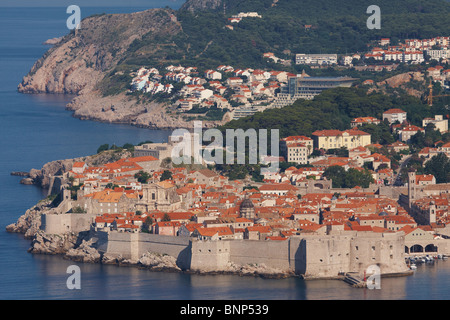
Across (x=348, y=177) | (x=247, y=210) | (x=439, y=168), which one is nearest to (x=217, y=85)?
(x=439, y=168)

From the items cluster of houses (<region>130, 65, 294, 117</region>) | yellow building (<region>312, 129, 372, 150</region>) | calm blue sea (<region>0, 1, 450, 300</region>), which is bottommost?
calm blue sea (<region>0, 1, 450, 300</region>)

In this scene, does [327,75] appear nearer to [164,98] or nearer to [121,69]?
[164,98]

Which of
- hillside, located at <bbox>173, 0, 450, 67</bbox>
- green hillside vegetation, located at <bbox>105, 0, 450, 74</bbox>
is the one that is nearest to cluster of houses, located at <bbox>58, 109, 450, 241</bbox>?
green hillside vegetation, located at <bbox>105, 0, 450, 74</bbox>

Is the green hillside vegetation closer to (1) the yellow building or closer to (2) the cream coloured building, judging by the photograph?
(2) the cream coloured building

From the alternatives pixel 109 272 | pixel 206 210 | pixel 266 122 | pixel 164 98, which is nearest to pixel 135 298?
pixel 109 272

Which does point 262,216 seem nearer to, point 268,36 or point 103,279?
point 103,279

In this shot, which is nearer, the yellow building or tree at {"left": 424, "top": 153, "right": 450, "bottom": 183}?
tree at {"left": 424, "top": 153, "right": 450, "bottom": 183}

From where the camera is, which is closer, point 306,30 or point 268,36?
point 268,36

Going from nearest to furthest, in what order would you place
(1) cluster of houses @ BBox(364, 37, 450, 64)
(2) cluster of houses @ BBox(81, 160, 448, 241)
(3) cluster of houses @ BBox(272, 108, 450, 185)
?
(2) cluster of houses @ BBox(81, 160, 448, 241) → (3) cluster of houses @ BBox(272, 108, 450, 185) → (1) cluster of houses @ BBox(364, 37, 450, 64)

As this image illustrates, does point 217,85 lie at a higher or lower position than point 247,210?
higher
